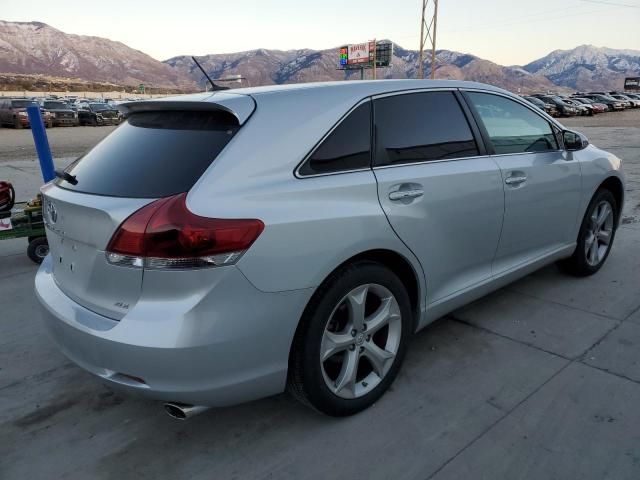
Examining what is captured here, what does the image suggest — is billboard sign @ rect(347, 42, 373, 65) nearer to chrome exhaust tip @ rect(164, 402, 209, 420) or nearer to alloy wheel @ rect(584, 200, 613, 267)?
alloy wheel @ rect(584, 200, 613, 267)

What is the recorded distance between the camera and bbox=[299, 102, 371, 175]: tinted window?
7.56 feet

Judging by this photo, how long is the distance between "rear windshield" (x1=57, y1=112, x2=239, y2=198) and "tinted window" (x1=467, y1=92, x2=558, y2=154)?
1.78 metres

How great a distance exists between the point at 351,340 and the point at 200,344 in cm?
81

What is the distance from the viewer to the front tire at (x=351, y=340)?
2.25 m

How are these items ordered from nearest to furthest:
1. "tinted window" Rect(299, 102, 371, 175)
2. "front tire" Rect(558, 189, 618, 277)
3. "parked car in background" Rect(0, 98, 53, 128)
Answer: "tinted window" Rect(299, 102, 371, 175) < "front tire" Rect(558, 189, 618, 277) < "parked car in background" Rect(0, 98, 53, 128)

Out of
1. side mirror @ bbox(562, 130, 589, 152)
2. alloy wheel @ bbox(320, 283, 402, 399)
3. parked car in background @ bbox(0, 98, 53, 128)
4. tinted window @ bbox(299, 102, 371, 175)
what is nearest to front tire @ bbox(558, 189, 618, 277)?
side mirror @ bbox(562, 130, 589, 152)

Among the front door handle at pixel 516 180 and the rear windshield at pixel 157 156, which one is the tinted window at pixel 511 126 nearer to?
the front door handle at pixel 516 180

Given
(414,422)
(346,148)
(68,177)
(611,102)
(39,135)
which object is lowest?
(611,102)

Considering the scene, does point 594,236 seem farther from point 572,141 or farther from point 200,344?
point 200,344

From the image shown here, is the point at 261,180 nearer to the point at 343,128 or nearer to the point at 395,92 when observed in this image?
the point at 343,128

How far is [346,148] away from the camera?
95.7 inches

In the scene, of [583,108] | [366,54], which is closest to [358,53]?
[366,54]

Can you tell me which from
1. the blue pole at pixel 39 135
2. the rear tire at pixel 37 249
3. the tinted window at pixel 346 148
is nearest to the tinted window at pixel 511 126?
the tinted window at pixel 346 148

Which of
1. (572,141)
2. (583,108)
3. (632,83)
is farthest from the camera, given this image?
(632,83)
